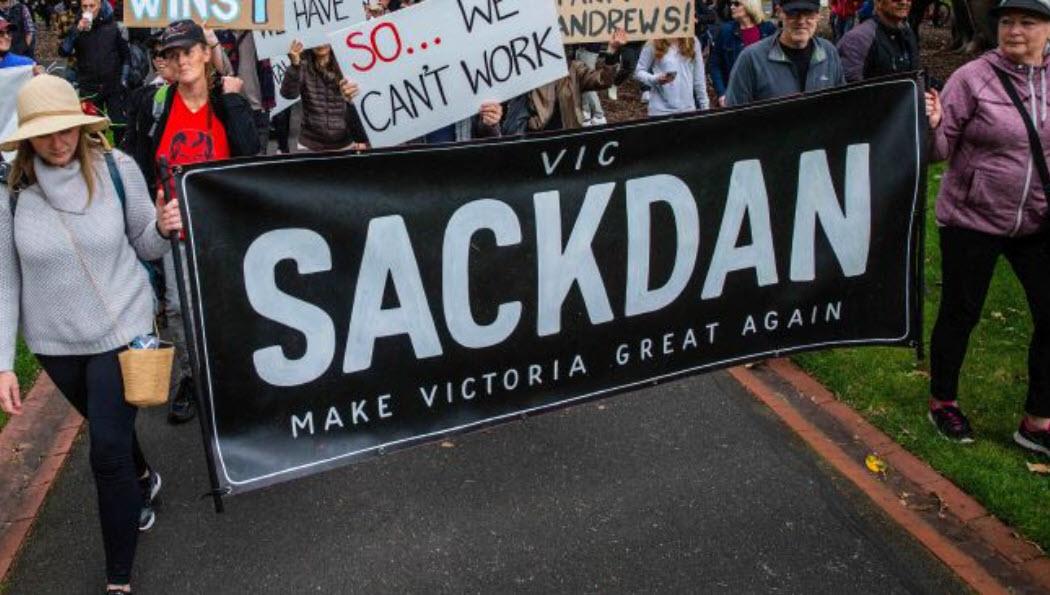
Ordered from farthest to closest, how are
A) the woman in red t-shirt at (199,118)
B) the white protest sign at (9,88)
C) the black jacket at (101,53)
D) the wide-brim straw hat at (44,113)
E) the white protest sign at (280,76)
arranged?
the black jacket at (101,53), the white protest sign at (280,76), the white protest sign at (9,88), the woman in red t-shirt at (199,118), the wide-brim straw hat at (44,113)

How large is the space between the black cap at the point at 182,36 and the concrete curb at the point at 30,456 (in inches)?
78.9

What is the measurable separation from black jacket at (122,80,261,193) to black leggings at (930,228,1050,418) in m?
3.14

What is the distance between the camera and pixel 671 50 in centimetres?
892

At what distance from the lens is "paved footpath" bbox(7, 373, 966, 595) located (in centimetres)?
396

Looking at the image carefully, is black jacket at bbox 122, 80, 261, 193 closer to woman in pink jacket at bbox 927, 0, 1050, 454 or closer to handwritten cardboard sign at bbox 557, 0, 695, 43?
handwritten cardboard sign at bbox 557, 0, 695, 43

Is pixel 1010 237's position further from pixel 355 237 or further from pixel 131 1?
pixel 131 1

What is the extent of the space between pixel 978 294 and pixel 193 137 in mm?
3600

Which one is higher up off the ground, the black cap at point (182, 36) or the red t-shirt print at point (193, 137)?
the black cap at point (182, 36)

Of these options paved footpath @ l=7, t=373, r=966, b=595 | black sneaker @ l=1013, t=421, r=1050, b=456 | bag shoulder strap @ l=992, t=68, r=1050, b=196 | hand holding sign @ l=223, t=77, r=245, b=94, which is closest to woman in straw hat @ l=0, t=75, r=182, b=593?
paved footpath @ l=7, t=373, r=966, b=595

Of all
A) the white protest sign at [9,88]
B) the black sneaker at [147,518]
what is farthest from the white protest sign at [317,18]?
the black sneaker at [147,518]

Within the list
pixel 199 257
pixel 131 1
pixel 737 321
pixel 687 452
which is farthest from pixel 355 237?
pixel 131 1

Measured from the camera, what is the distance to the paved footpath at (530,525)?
3963mm

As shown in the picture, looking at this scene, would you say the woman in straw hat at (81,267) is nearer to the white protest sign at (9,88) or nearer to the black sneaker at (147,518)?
the black sneaker at (147,518)

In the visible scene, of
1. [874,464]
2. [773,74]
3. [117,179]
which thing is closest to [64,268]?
[117,179]
